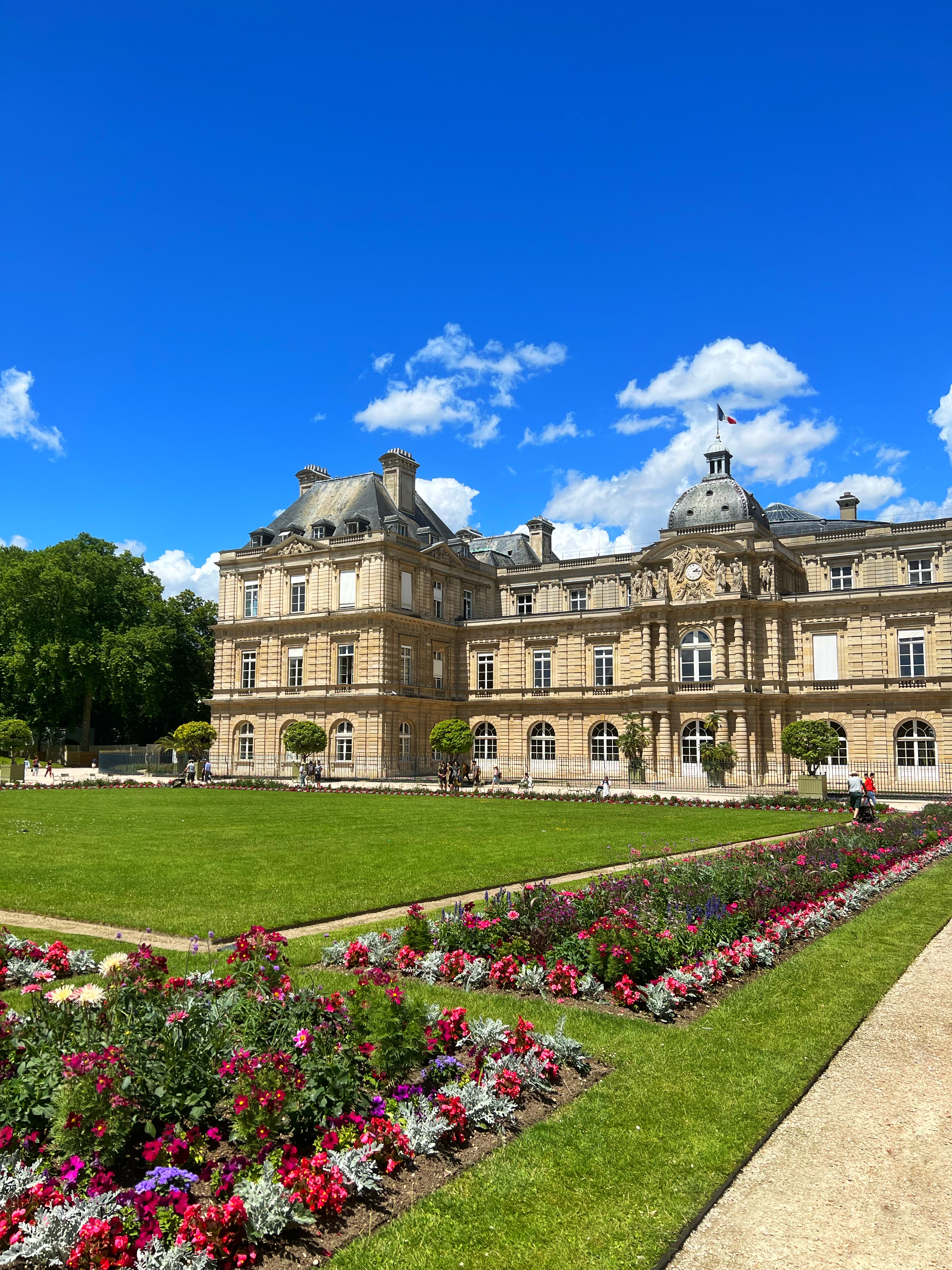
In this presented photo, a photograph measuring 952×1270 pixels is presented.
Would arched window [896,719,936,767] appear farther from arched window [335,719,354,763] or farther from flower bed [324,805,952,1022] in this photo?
flower bed [324,805,952,1022]

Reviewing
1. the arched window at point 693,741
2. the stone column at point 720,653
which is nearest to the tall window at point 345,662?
the arched window at point 693,741

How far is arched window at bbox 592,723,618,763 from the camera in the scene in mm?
48094

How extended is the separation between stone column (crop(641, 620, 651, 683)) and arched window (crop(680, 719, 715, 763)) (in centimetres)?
320

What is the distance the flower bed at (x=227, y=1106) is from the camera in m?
4.46

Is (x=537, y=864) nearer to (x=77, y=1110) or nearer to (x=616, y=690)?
(x=77, y=1110)


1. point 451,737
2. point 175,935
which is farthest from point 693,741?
point 175,935

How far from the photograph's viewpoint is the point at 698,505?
50000 millimetres

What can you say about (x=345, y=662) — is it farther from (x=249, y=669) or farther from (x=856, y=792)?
(x=856, y=792)

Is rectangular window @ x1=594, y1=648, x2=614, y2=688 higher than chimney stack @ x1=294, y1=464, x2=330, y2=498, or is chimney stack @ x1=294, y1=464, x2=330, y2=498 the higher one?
chimney stack @ x1=294, y1=464, x2=330, y2=498

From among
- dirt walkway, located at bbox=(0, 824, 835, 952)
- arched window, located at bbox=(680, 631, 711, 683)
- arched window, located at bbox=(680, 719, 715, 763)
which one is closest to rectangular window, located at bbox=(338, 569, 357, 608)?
arched window, located at bbox=(680, 631, 711, 683)

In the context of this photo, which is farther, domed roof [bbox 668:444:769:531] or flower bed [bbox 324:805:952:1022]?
domed roof [bbox 668:444:769:531]

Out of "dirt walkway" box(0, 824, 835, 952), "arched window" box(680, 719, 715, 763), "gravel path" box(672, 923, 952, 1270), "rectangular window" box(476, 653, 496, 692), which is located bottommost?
"gravel path" box(672, 923, 952, 1270)

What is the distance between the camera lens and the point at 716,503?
49375 millimetres

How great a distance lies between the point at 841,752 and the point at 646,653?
10.6 metres
